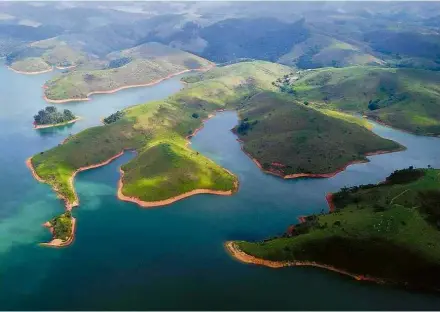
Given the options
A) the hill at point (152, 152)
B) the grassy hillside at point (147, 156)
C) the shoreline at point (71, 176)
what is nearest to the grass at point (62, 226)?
the shoreline at point (71, 176)

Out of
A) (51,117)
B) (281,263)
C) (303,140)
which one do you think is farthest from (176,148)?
(51,117)

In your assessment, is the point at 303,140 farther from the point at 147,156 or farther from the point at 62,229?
the point at 62,229

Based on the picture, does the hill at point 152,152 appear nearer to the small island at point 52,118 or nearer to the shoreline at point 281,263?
the small island at point 52,118

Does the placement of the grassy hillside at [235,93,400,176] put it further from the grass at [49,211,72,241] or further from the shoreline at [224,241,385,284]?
the grass at [49,211,72,241]

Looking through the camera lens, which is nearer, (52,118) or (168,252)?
(168,252)

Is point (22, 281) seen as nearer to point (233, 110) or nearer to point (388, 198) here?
point (388, 198)

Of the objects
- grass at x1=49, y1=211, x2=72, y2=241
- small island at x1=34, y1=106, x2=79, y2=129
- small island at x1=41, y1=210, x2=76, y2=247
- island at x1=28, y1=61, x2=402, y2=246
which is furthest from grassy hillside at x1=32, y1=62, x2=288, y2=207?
small island at x1=34, y1=106, x2=79, y2=129
